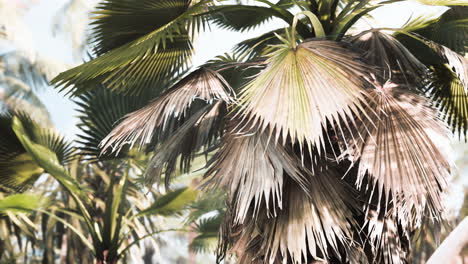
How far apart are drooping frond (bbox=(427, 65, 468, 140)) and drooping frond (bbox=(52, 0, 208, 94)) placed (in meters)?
2.58

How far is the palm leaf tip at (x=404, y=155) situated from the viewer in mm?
4402

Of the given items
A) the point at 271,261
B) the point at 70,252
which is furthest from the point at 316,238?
the point at 70,252

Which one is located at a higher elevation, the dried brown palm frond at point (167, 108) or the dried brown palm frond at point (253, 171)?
the dried brown palm frond at point (167, 108)

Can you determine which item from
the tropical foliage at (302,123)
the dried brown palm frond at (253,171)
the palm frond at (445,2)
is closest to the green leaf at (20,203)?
the tropical foliage at (302,123)

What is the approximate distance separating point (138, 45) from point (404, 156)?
2.46m

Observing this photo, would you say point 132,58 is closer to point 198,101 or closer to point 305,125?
point 198,101

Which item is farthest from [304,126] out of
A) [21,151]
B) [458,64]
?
[21,151]

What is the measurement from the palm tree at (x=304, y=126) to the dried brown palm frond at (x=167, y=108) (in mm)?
14

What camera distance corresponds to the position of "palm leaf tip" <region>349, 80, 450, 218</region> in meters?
4.40

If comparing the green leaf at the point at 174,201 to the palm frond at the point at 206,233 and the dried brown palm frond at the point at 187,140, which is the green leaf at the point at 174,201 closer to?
the palm frond at the point at 206,233

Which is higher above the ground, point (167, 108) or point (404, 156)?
point (167, 108)

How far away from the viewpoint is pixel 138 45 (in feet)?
17.5

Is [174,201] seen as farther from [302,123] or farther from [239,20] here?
[302,123]

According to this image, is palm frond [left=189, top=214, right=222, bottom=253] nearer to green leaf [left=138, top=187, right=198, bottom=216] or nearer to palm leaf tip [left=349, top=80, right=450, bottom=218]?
green leaf [left=138, top=187, right=198, bottom=216]
